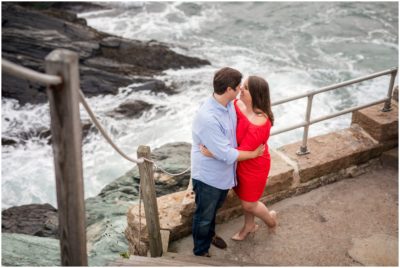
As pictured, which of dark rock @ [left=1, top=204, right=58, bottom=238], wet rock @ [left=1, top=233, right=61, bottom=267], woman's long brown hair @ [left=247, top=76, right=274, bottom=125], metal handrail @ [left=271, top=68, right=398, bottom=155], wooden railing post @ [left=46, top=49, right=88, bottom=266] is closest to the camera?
wooden railing post @ [left=46, top=49, right=88, bottom=266]

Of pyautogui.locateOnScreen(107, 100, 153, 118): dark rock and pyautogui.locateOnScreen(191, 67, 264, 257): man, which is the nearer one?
pyautogui.locateOnScreen(191, 67, 264, 257): man

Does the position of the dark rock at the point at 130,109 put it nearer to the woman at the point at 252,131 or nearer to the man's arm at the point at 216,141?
the woman at the point at 252,131

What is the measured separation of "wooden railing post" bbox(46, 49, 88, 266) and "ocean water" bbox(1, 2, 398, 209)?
7.23 metres

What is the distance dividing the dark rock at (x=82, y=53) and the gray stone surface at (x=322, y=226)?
841 cm

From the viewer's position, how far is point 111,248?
211 inches

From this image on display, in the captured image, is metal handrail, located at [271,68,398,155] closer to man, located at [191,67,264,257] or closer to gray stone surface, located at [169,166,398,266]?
gray stone surface, located at [169,166,398,266]

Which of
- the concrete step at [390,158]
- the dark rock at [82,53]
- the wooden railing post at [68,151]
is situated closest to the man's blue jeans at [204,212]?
the wooden railing post at [68,151]

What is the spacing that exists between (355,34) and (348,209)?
49.1ft

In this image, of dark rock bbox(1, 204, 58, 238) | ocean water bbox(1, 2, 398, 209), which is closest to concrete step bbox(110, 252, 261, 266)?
dark rock bbox(1, 204, 58, 238)

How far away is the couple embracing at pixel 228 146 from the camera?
10.5 ft

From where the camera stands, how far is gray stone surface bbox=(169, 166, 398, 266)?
4.05 meters

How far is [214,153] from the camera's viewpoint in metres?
3.25

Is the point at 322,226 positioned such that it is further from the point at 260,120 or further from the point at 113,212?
the point at 113,212

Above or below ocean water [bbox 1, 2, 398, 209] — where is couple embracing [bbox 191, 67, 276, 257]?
above
